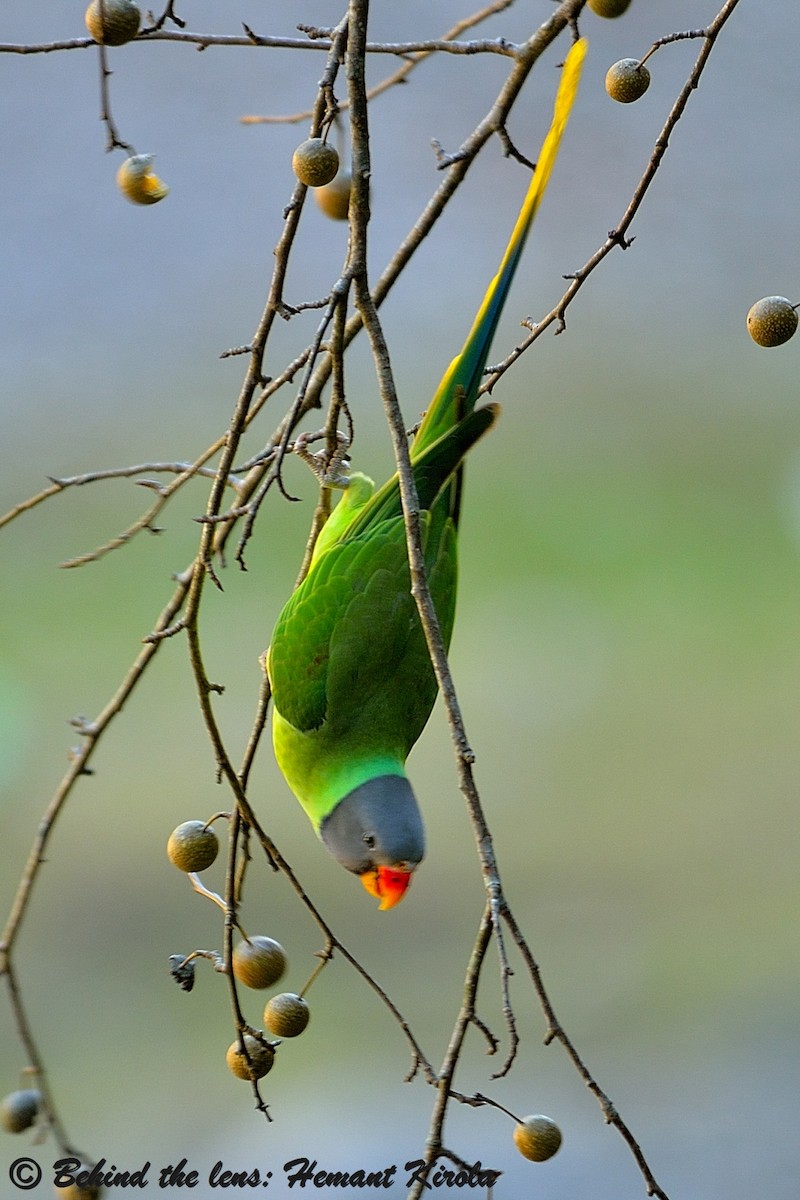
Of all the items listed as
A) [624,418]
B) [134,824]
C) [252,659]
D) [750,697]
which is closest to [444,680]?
[134,824]

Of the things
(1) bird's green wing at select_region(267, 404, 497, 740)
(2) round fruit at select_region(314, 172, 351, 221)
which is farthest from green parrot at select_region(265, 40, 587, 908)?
(2) round fruit at select_region(314, 172, 351, 221)

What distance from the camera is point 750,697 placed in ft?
16.8

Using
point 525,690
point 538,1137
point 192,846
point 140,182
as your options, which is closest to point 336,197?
point 140,182

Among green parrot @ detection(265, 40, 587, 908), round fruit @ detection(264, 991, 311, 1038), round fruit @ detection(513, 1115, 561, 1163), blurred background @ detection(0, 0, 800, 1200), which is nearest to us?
round fruit @ detection(513, 1115, 561, 1163)

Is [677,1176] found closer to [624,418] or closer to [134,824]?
[134,824]

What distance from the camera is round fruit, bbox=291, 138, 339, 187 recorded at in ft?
3.68

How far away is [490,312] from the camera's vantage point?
5.02 feet

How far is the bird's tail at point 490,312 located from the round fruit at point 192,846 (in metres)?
0.53

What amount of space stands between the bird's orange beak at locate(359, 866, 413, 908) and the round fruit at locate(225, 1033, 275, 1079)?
15.2 inches

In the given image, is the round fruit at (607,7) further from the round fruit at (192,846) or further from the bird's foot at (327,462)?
the round fruit at (192,846)

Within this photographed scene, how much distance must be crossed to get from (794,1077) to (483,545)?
2.57 metres

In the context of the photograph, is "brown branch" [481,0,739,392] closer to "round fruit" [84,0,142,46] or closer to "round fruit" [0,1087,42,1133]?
"round fruit" [84,0,142,46]

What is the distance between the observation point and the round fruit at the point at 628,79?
1.33 meters

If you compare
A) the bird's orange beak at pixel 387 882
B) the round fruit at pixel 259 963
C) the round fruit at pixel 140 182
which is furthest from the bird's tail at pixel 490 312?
the round fruit at pixel 259 963
